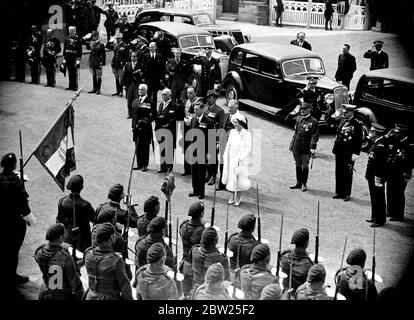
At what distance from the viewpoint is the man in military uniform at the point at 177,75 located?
1714 centimetres

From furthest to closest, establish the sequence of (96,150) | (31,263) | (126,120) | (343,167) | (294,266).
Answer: (126,120) < (96,150) < (343,167) < (31,263) < (294,266)

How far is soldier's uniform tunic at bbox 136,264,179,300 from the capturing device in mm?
7047

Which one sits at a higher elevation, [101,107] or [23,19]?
[23,19]

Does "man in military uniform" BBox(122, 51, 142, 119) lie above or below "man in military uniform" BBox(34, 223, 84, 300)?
above

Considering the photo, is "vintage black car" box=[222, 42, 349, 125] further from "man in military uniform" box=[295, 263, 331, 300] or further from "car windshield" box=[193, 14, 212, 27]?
"man in military uniform" box=[295, 263, 331, 300]

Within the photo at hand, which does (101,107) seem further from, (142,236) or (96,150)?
(142,236)

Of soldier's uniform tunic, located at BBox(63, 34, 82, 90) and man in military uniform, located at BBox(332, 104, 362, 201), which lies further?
soldier's uniform tunic, located at BBox(63, 34, 82, 90)

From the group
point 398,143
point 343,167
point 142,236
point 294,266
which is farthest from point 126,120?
point 294,266

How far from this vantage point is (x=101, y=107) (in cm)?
1752

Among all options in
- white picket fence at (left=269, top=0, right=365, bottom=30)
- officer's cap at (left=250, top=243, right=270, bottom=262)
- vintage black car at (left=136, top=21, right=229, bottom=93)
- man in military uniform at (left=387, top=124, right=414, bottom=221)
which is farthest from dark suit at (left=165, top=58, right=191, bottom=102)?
white picket fence at (left=269, top=0, right=365, bottom=30)

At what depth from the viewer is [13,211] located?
29.5 ft

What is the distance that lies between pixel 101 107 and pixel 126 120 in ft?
4.38

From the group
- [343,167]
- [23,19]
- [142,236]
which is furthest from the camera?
[23,19]

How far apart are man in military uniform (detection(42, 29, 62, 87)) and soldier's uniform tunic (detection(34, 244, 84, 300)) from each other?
40.3ft
